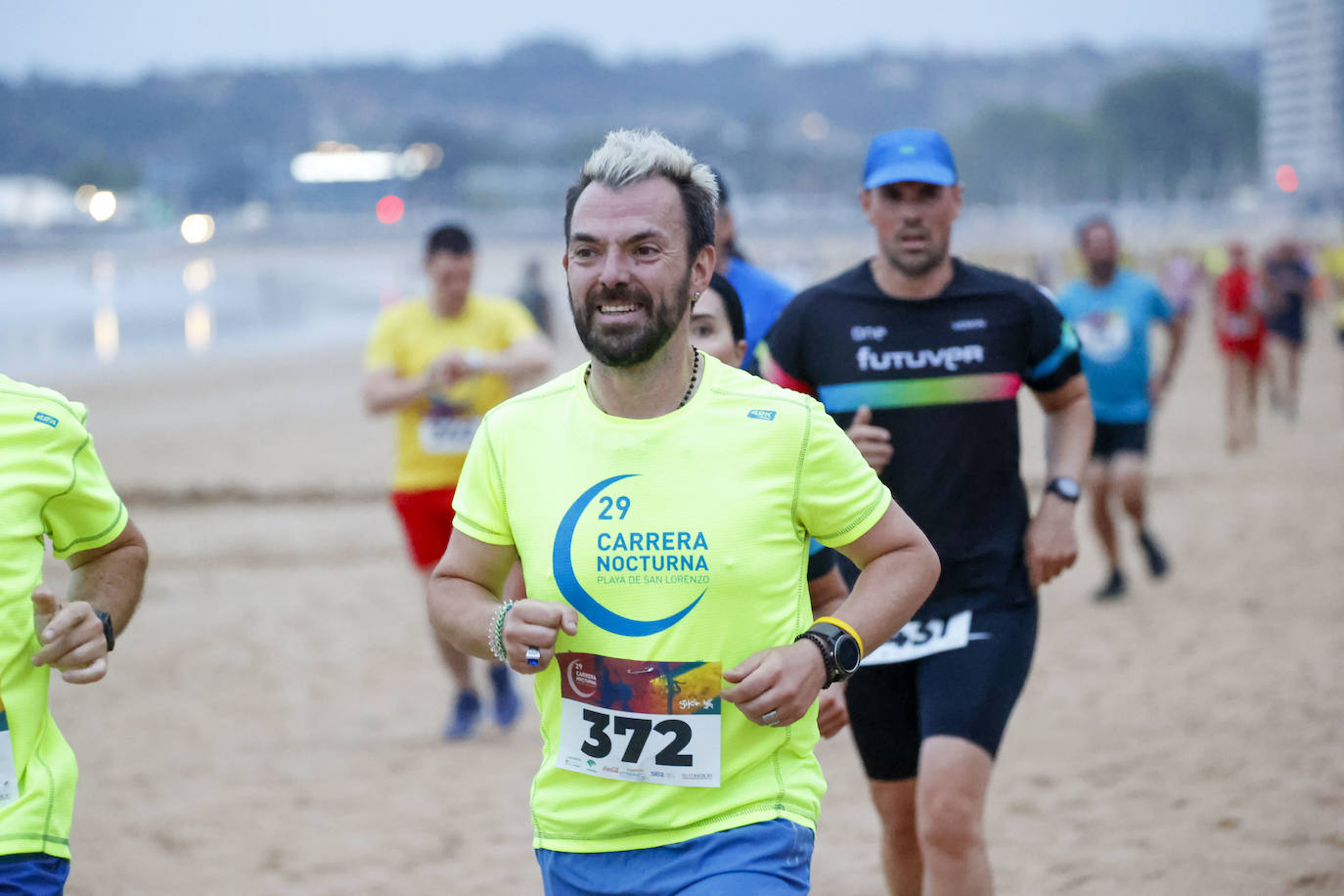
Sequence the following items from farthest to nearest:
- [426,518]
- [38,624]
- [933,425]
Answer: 1. [426,518]
2. [933,425]
3. [38,624]

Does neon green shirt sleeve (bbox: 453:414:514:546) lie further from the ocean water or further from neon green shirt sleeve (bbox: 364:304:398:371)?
the ocean water

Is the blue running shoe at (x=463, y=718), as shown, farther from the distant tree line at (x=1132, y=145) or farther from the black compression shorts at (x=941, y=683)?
the distant tree line at (x=1132, y=145)

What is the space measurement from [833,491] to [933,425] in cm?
140

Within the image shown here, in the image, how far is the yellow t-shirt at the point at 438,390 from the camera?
6.75m

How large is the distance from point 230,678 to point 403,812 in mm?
2740

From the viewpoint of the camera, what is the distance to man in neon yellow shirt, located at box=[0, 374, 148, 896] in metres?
2.58

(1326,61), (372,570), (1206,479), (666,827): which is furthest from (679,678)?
(1326,61)

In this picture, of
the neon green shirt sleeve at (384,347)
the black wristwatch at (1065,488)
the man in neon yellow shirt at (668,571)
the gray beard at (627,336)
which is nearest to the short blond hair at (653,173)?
the man in neon yellow shirt at (668,571)

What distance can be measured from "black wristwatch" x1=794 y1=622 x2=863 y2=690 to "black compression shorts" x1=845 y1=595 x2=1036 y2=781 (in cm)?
125

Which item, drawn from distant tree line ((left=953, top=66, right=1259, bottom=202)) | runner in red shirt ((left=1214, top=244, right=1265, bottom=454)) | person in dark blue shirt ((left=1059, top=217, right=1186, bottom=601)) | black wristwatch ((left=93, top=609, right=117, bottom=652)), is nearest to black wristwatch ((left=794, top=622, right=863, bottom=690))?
black wristwatch ((left=93, top=609, right=117, bottom=652))

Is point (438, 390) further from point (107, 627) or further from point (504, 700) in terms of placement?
point (107, 627)

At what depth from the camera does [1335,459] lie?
14016 mm

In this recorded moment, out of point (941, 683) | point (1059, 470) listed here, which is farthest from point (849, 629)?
point (1059, 470)

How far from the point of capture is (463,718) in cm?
695
